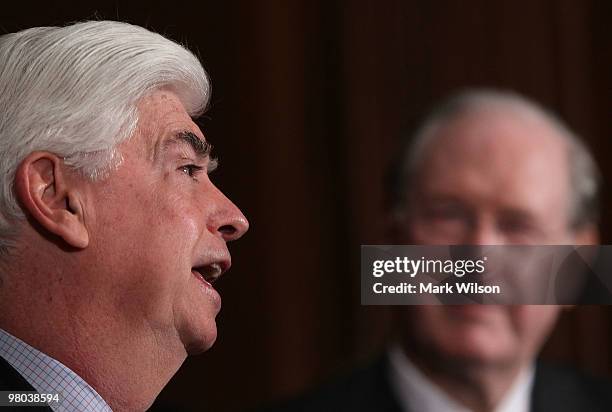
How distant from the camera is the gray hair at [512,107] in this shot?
1.56 meters


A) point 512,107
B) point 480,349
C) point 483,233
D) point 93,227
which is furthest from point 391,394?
point 93,227

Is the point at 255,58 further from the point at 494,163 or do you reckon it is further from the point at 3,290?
the point at 3,290

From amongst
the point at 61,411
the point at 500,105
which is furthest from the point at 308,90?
the point at 61,411

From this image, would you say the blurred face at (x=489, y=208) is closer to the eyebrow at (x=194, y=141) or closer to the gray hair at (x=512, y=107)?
the gray hair at (x=512, y=107)

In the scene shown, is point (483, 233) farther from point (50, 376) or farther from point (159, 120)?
point (50, 376)

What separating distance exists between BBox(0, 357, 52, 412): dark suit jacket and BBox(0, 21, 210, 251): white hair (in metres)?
0.15

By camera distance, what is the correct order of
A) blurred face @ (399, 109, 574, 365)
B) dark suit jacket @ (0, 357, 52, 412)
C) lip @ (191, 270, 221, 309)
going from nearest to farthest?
dark suit jacket @ (0, 357, 52, 412) < lip @ (191, 270, 221, 309) < blurred face @ (399, 109, 574, 365)

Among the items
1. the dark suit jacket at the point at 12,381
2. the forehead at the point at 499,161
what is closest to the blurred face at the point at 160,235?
the dark suit jacket at the point at 12,381

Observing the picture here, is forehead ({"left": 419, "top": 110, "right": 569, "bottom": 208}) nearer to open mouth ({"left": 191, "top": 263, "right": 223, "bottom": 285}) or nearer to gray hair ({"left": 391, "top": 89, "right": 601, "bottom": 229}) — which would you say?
gray hair ({"left": 391, "top": 89, "right": 601, "bottom": 229})

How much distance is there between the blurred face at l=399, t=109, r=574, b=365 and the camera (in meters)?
1.49

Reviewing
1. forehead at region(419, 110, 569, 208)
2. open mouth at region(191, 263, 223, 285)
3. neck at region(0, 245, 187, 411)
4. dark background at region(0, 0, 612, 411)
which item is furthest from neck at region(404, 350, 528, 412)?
neck at region(0, 245, 187, 411)

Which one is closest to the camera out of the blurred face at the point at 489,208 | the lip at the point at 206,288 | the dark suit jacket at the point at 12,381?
the dark suit jacket at the point at 12,381

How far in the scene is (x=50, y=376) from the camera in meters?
1.09

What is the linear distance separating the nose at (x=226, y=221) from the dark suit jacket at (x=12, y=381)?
1.00ft
